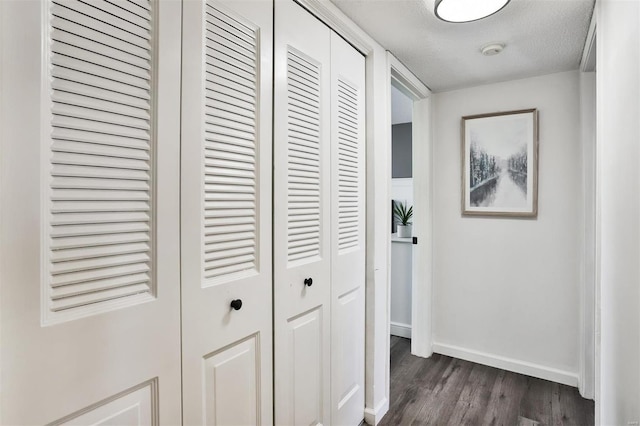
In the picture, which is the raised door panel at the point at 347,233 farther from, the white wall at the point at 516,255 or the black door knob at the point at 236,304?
the white wall at the point at 516,255

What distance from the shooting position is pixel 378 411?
6.88ft

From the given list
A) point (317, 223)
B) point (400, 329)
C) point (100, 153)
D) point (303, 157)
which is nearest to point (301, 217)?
point (317, 223)

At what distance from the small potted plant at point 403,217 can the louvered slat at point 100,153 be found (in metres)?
2.94

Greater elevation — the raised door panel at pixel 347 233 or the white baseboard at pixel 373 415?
the raised door panel at pixel 347 233

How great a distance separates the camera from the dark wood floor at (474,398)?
214cm

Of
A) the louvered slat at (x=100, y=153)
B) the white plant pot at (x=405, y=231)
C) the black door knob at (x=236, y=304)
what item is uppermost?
the louvered slat at (x=100, y=153)

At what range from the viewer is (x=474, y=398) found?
237 cm
